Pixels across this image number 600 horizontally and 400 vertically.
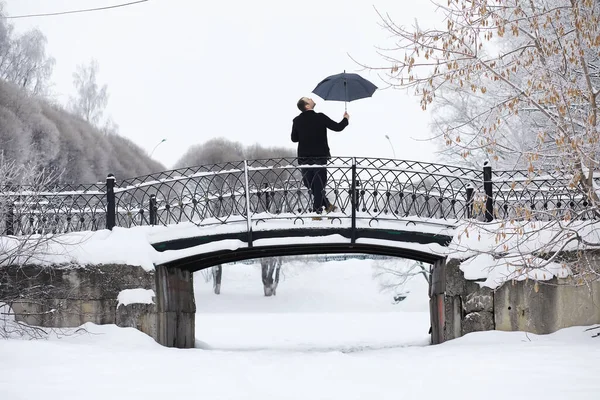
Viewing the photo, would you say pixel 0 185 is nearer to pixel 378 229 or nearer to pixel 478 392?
pixel 378 229

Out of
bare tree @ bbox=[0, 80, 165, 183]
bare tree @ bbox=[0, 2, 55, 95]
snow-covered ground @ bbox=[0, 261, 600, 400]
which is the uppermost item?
bare tree @ bbox=[0, 2, 55, 95]

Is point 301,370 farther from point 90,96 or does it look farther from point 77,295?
point 90,96

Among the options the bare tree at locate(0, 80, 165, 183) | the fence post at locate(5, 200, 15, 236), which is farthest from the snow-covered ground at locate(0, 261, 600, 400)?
the bare tree at locate(0, 80, 165, 183)

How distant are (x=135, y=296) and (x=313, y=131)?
12.0ft

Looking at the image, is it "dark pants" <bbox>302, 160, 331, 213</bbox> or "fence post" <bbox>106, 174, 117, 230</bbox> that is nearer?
"dark pants" <bbox>302, 160, 331, 213</bbox>

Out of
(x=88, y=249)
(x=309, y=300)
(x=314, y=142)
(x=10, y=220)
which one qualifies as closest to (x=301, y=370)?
(x=314, y=142)

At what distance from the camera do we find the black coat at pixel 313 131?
12.2 meters

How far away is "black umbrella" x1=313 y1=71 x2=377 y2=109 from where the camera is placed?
12359 mm

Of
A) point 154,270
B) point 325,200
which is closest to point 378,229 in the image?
point 325,200

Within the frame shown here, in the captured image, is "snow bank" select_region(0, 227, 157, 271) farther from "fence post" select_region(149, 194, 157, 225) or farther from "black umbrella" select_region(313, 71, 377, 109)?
"black umbrella" select_region(313, 71, 377, 109)

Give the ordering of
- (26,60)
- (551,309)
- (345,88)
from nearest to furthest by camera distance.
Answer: (551,309) < (345,88) < (26,60)

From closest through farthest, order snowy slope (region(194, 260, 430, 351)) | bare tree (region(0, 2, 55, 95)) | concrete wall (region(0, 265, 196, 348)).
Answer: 1. concrete wall (region(0, 265, 196, 348))
2. snowy slope (region(194, 260, 430, 351))
3. bare tree (region(0, 2, 55, 95))

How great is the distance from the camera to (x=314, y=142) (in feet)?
40.2

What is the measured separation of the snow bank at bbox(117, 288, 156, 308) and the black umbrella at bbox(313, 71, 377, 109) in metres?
3.99
